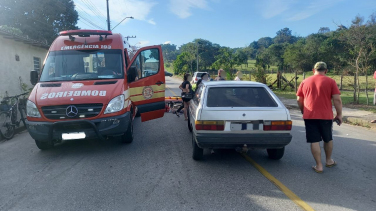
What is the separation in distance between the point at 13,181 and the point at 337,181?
5.28 m

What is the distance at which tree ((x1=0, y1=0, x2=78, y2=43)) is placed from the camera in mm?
33281

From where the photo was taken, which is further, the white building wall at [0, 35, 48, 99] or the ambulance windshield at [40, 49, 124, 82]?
the white building wall at [0, 35, 48, 99]

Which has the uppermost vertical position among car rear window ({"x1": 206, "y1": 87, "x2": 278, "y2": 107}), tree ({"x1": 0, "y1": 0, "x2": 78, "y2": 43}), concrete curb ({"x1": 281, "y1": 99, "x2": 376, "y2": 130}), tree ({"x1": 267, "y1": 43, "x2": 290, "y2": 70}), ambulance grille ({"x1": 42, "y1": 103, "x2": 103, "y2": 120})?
tree ({"x1": 0, "y1": 0, "x2": 78, "y2": 43})

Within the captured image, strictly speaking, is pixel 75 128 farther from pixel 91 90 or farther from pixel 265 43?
pixel 265 43

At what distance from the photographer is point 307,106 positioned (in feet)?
15.9

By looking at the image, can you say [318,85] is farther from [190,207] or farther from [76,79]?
[76,79]

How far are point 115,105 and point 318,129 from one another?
3.91 m

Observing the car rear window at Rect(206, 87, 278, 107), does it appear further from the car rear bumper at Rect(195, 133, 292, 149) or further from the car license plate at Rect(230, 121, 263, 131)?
the car rear bumper at Rect(195, 133, 292, 149)

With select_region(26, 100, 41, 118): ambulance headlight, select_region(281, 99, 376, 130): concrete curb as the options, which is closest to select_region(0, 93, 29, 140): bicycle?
select_region(26, 100, 41, 118): ambulance headlight

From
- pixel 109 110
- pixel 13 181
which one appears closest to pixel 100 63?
pixel 109 110

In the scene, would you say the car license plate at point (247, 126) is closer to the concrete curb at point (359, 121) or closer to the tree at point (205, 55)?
the concrete curb at point (359, 121)

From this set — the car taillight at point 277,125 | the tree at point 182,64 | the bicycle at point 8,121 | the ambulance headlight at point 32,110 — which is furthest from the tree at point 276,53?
the ambulance headlight at point 32,110

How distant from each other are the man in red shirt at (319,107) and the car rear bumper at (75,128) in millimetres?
3661

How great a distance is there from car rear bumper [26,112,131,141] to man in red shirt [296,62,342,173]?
3.66 meters
